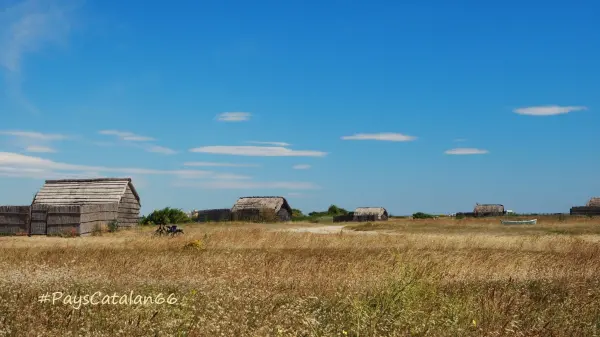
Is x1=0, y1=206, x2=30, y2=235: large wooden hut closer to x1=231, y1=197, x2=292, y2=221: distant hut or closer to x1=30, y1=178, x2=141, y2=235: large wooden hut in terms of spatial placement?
x1=30, y1=178, x2=141, y2=235: large wooden hut

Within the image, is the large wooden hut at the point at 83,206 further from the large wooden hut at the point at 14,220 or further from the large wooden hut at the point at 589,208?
the large wooden hut at the point at 589,208

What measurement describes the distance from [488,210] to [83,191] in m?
63.6

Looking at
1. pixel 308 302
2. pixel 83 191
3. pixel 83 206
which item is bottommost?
pixel 308 302

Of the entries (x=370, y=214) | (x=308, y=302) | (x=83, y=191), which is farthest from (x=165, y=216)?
(x=308, y=302)

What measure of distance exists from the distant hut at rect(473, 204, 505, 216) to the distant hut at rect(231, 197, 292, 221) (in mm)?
36858

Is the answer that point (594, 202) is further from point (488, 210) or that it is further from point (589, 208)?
point (488, 210)

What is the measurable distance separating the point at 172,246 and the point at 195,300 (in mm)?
12536

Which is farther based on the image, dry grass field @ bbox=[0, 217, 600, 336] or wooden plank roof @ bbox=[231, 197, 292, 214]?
wooden plank roof @ bbox=[231, 197, 292, 214]

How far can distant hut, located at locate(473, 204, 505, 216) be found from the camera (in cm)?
8625

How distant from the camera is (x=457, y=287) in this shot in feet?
31.9

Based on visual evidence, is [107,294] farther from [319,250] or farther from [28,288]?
[319,250]

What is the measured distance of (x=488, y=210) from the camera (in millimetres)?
86812

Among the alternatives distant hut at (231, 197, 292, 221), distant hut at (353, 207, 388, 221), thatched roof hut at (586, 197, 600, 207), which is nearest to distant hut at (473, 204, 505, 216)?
thatched roof hut at (586, 197, 600, 207)

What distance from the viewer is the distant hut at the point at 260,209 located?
59969 millimetres
